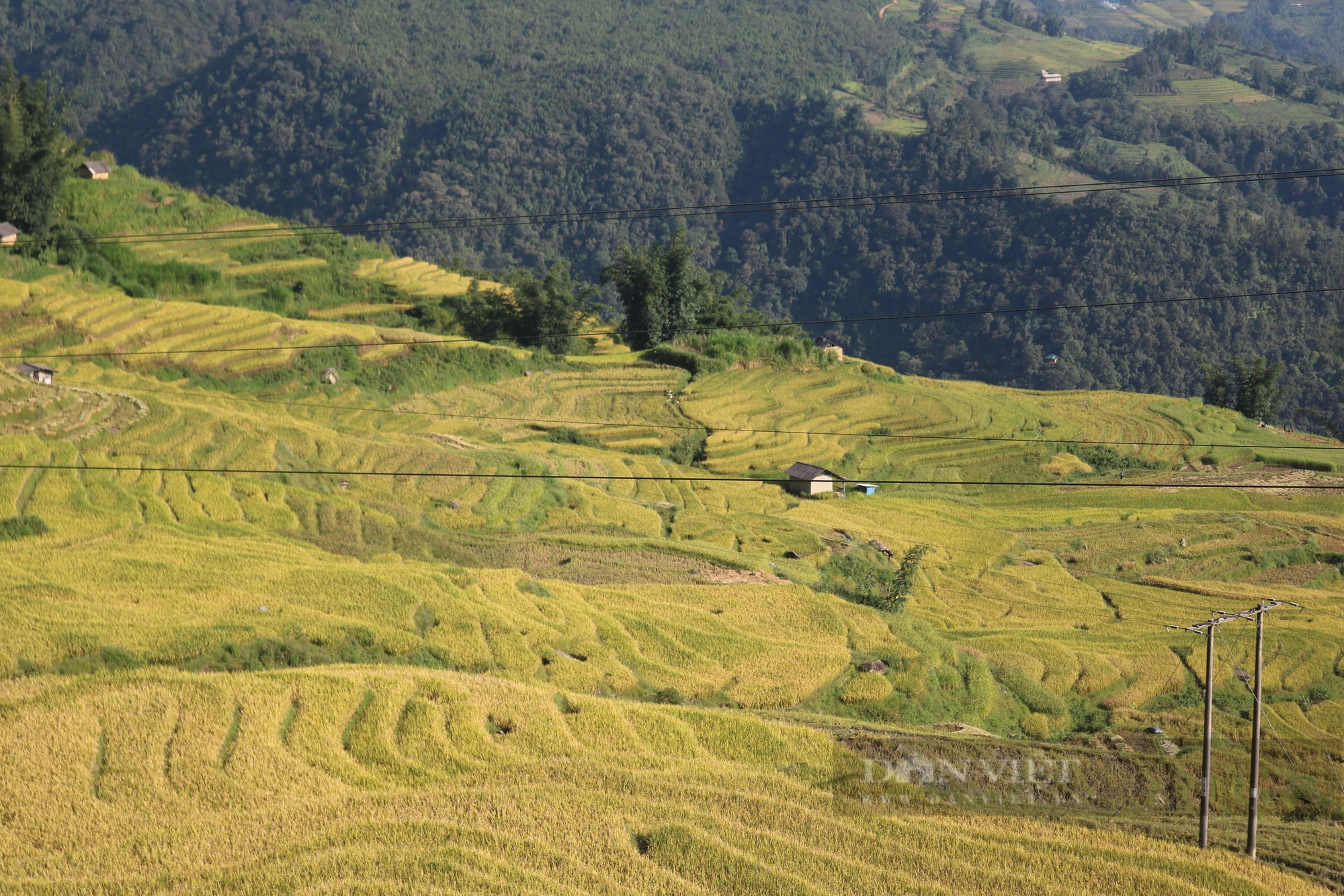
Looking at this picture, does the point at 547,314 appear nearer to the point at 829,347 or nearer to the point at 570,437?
the point at 570,437

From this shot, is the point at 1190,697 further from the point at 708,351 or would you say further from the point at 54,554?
the point at 708,351

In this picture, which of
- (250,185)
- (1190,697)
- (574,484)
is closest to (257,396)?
(574,484)

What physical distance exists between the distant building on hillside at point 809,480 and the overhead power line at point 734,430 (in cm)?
546

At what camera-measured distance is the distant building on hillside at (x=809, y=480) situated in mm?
34781

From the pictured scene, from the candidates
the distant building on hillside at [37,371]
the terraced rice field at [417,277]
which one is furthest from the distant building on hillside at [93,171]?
the distant building on hillside at [37,371]

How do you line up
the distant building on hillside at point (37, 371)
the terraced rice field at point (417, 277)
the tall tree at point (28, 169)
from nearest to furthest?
the distant building on hillside at point (37, 371), the tall tree at point (28, 169), the terraced rice field at point (417, 277)

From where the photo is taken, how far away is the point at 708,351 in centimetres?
5009

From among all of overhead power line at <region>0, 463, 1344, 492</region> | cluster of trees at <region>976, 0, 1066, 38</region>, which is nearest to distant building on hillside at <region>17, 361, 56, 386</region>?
overhead power line at <region>0, 463, 1344, 492</region>

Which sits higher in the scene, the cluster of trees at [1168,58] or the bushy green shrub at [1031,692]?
the cluster of trees at [1168,58]

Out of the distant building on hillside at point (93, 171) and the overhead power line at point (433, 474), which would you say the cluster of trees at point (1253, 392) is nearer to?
the overhead power line at point (433, 474)

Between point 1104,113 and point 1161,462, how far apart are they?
110 meters

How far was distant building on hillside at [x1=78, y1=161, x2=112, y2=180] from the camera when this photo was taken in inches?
1924

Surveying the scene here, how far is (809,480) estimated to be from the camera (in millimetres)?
34625

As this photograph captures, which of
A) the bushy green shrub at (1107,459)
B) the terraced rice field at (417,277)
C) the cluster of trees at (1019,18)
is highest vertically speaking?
the cluster of trees at (1019,18)
